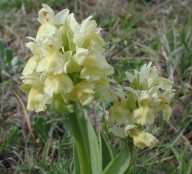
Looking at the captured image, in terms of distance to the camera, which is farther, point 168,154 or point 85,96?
point 168,154

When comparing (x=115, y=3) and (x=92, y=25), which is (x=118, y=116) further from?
(x=115, y=3)

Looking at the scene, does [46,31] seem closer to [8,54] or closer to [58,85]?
[58,85]

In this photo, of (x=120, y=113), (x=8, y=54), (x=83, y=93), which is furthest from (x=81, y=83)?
(x=8, y=54)

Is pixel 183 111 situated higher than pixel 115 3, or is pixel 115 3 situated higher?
pixel 115 3

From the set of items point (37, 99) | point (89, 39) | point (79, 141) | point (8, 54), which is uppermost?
point (89, 39)

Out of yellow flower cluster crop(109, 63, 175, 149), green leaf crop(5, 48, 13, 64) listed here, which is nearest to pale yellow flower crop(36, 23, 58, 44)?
yellow flower cluster crop(109, 63, 175, 149)

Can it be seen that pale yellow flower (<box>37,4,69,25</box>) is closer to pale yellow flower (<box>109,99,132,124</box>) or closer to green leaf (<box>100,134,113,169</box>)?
pale yellow flower (<box>109,99,132,124</box>)

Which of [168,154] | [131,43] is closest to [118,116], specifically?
[168,154]
